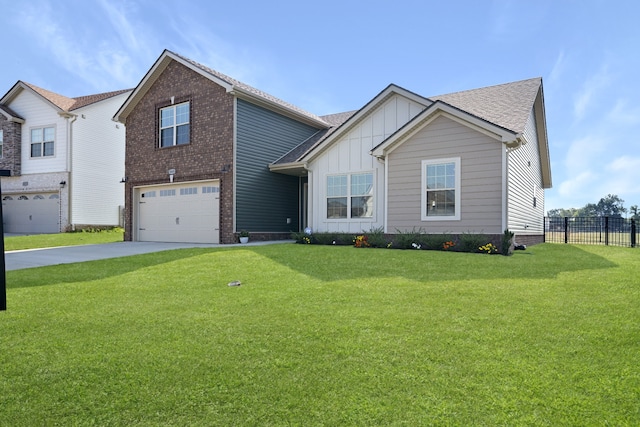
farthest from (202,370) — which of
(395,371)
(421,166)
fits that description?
(421,166)

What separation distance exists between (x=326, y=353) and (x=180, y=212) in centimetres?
1446

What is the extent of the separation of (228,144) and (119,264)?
275 inches

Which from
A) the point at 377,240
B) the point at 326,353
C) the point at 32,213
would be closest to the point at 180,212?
the point at 377,240

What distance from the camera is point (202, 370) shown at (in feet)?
10.0

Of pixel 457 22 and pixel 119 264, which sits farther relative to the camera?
pixel 457 22

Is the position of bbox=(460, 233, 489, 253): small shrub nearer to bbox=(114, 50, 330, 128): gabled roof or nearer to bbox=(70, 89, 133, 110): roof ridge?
bbox=(114, 50, 330, 128): gabled roof

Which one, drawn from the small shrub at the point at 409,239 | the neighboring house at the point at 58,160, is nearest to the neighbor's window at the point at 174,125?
the neighboring house at the point at 58,160

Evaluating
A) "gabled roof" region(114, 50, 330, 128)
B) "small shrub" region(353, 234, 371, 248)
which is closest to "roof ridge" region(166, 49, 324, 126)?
"gabled roof" region(114, 50, 330, 128)

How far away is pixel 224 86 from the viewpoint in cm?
1476

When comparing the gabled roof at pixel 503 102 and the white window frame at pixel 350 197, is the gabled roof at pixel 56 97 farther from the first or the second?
the gabled roof at pixel 503 102

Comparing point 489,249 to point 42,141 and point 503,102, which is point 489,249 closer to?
point 503,102

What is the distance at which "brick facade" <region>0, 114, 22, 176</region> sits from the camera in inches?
896

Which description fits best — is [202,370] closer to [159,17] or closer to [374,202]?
[374,202]

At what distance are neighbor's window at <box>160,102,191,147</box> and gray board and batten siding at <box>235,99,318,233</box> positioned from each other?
8.98ft
